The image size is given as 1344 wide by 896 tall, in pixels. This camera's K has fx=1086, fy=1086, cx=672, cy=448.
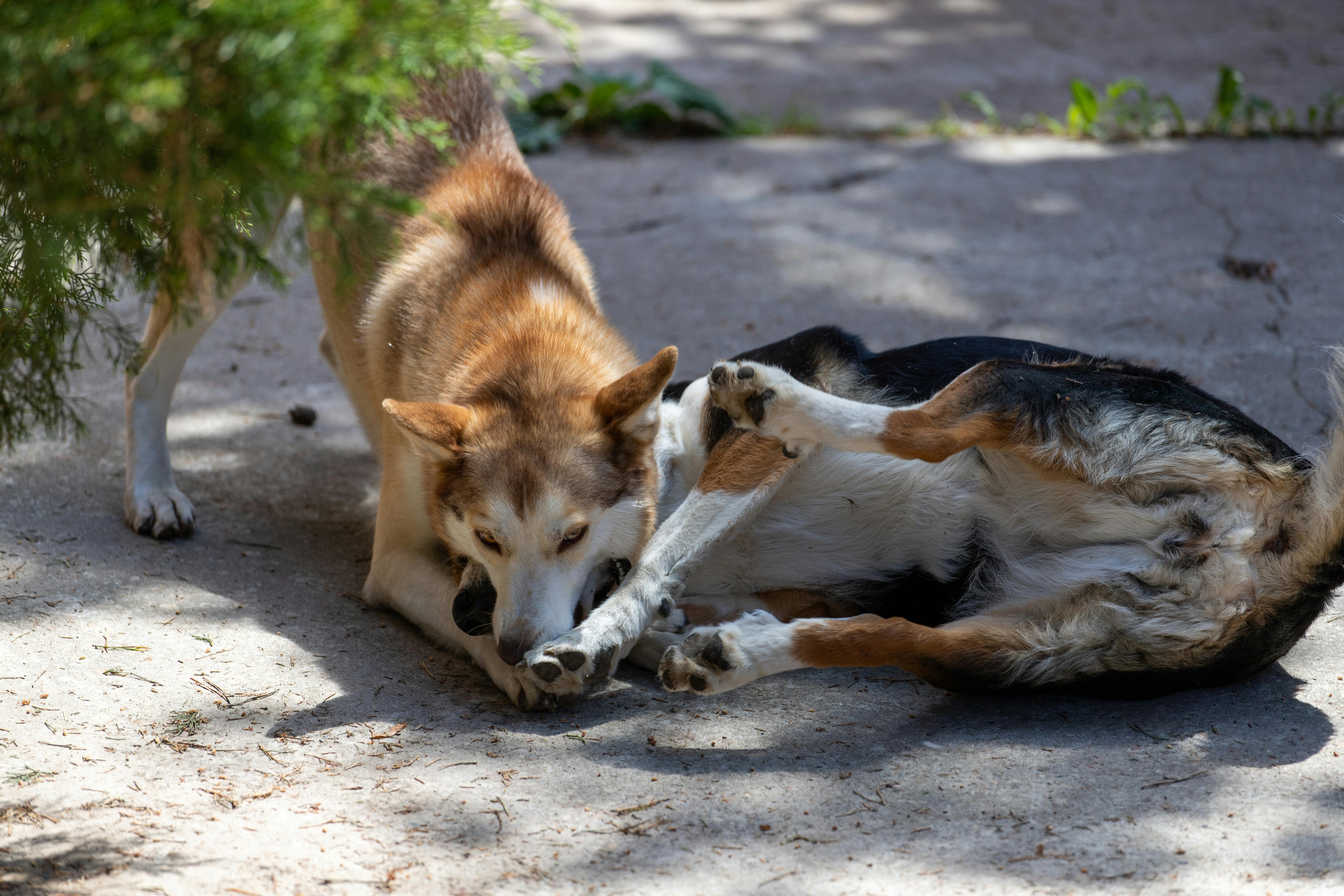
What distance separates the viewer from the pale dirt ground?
2.19 meters

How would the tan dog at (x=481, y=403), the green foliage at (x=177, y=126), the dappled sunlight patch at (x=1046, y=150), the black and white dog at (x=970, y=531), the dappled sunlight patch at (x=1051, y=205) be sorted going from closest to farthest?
the green foliage at (x=177, y=126) < the black and white dog at (x=970, y=531) < the tan dog at (x=481, y=403) < the dappled sunlight patch at (x=1051, y=205) < the dappled sunlight patch at (x=1046, y=150)

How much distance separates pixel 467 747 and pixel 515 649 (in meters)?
0.28

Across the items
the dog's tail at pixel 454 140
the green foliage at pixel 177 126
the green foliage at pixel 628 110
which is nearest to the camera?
the green foliage at pixel 177 126

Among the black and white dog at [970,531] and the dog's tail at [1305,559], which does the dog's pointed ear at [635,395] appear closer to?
the black and white dog at [970,531]

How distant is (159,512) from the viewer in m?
3.83

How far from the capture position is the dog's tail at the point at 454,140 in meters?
4.09

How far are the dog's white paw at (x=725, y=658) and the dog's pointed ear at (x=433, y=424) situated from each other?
836 millimetres

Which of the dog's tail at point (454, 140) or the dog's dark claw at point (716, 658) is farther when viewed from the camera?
the dog's tail at point (454, 140)

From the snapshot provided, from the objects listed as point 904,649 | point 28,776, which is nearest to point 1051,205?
point 904,649

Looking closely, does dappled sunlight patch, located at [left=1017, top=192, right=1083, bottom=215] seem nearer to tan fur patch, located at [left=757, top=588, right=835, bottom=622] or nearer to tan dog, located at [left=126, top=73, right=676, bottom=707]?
tan dog, located at [left=126, top=73, right=676, bottom=707]

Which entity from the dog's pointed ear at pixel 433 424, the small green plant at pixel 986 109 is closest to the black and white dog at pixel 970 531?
the dog's pointed ear at pixel 433 424

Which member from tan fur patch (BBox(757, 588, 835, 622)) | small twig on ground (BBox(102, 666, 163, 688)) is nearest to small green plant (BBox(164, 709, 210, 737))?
small twig on ground (BBox(102, 666, 163, 688))

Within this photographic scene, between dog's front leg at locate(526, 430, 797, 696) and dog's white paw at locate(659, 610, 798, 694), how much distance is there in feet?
0.65

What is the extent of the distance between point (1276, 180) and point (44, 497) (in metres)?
6.87
